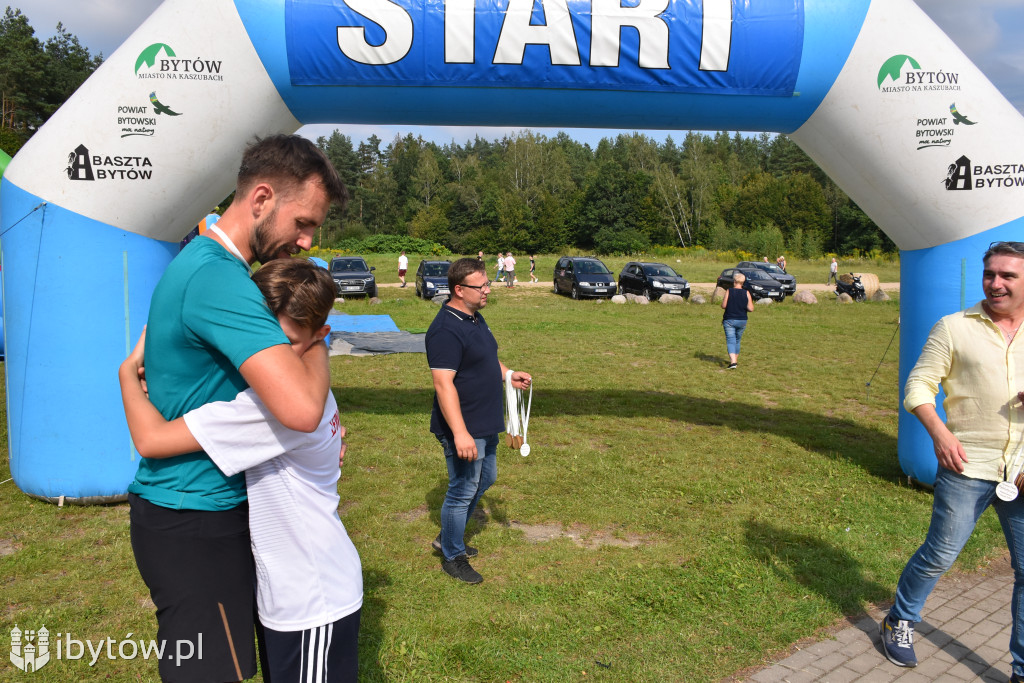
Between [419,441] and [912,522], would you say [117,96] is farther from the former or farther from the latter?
[912,522]

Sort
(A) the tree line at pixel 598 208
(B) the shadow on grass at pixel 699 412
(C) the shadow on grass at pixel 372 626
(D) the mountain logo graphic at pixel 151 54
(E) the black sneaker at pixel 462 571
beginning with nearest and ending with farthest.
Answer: (C) the shadow on grass at pixel 372 626
(E) the black sneaker at pixel 462 571
(D) the mountain logo graphic at pixel 151 54
(B) the shadow on grass at pixel 699 412
(A) the tree line at pixel 598 208

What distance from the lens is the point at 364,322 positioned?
56.1 feet

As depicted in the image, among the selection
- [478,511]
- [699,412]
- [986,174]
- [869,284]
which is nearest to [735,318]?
[699,412]

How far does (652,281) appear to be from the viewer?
946 inches

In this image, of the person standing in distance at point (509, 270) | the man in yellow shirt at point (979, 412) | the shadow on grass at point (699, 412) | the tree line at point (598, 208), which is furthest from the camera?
the tree line at point (598, 208)

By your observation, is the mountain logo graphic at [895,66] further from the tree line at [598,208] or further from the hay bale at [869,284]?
the tree line at [598,208]

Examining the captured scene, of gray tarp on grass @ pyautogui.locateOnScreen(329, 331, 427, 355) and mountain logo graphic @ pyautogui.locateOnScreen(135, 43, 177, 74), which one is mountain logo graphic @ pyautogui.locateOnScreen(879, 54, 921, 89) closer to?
mountain logo graphic @ pyautogui.locateOnScreen(135, 43, 177, 74)

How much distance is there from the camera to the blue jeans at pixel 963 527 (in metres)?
3.36

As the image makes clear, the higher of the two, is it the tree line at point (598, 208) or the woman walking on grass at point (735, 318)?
the tree line at point (598, 208)

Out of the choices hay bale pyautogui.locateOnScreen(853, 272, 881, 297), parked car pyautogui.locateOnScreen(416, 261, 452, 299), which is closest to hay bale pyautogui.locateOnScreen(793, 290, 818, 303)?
hay bale pyautogui.locateOnScreen(853, 272, 881, 297)

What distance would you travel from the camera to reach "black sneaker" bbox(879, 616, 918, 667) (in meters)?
3.63

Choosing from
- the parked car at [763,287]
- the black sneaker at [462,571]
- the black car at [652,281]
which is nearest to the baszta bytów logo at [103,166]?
the black sneaker at [462,571]

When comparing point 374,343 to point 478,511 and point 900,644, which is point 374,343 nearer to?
point 478,511

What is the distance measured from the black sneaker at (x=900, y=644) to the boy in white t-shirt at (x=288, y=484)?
306 cm
